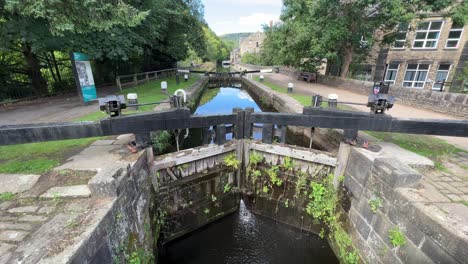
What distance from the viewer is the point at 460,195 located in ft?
9.45

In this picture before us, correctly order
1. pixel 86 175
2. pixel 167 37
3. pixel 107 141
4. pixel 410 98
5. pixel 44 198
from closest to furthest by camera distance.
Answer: pixel 44 198 < pixel 86 175 < pixel 107 141 < pixel 410 98 < pixel 167 37

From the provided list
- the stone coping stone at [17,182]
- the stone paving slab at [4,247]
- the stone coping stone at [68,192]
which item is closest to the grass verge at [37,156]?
the stone coping stone at [17,182]

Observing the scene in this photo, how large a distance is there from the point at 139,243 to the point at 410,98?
10.7m

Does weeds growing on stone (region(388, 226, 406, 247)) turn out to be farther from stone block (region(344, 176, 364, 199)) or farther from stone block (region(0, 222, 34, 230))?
stone block (region(0, 222, 34, 230))

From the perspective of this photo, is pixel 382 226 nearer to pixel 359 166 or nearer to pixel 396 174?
pixel 396 174

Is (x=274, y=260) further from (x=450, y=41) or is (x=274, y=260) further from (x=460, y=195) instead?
(x=450, y=41)

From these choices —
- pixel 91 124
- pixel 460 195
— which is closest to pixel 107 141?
pixel 91 124

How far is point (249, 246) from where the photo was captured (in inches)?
178

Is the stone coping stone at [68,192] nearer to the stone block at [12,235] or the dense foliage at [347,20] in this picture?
the stone block at [12,235]

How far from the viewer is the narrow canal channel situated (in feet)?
14.0

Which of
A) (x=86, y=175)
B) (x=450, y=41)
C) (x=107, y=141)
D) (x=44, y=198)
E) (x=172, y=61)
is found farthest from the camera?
(x=172, y=61)

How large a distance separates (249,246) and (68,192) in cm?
354

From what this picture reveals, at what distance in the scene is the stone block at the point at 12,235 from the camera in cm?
207

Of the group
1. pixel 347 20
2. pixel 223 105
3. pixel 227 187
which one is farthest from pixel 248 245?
pixel 347 20
